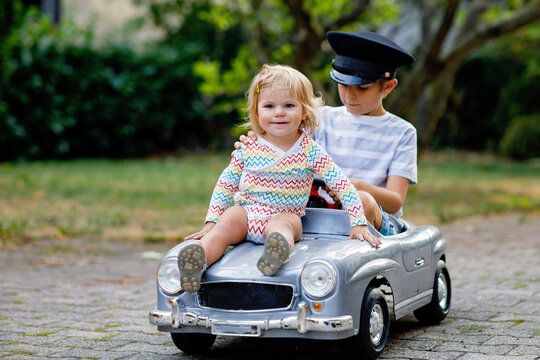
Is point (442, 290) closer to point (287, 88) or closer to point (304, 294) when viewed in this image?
point (304, 294)

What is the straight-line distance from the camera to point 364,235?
13.0ft

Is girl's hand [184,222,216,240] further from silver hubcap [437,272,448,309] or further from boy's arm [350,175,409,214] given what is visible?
silver hubcap [437,272,448,309]

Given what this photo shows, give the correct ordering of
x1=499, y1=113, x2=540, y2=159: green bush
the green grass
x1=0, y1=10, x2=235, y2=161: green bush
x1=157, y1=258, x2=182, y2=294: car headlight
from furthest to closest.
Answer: x1=499, y1=113, x2=540, y2=159: green bush
x1=0, y1=10, x2=235, y2=161: green bush
the green grass
x1=157, y1=258, x2=182, y2=294: car headlight

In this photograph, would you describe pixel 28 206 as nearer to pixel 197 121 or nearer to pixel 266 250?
pixel 266 250

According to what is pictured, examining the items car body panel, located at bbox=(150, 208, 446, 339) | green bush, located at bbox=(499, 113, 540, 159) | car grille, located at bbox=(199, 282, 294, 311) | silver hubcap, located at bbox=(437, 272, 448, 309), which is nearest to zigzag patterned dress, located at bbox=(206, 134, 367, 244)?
car body panel, located at bbox=(150, 208, 446, 339)

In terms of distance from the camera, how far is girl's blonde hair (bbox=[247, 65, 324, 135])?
3980 millimetres

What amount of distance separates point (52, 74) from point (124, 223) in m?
7.79

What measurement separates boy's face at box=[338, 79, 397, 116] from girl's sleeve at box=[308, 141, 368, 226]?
2.23 feet

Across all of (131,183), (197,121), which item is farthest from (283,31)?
(197,121)

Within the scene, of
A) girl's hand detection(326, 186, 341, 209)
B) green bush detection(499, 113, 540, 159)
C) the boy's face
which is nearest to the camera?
girl's hand detection(326, 186, 341, 209)

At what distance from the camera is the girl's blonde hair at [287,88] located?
13.1ft

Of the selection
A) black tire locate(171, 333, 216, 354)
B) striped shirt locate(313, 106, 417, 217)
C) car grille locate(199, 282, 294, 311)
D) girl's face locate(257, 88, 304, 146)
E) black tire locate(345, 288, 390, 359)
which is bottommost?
black tire locate(171, 333, 216, 354)

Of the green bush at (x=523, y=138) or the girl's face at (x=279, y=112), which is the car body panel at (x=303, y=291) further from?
the green bush at (x=523, y=138)

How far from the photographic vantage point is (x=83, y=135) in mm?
16781
